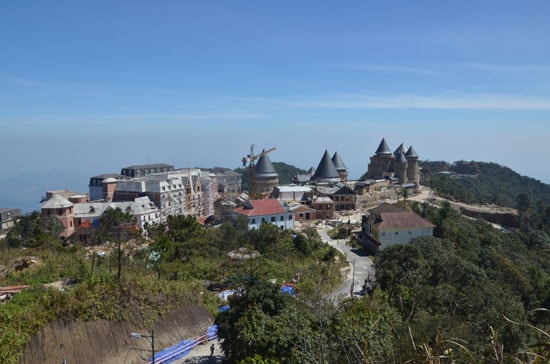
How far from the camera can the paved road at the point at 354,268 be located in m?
25.1

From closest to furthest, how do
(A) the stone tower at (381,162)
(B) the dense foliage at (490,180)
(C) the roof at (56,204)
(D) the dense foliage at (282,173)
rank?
(C) the roof at (56,204), (A) the stone tower at (381,162), (B) the dense foliage at (490,180), (D) the dense foliage at (282,173)

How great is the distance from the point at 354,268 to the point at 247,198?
21920mm

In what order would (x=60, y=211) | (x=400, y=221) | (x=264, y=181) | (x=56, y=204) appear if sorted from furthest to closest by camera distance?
(x=264, y=181) → (x=60, y=211) → (x=56, y=204) → (x=400, y=221)

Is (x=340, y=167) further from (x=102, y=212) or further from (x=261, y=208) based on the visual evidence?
(x=102, y=212)

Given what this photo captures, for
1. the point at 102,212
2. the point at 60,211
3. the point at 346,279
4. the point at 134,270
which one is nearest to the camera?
the point at 134,270

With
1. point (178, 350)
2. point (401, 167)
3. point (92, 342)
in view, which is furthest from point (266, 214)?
point (401, 167)

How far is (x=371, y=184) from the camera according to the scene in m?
56.0

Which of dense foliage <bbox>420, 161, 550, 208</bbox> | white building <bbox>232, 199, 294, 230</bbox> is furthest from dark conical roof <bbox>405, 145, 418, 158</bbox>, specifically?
white building <bbox>232, 199, 294, 230</bbox>

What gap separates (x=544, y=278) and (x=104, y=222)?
3206cm

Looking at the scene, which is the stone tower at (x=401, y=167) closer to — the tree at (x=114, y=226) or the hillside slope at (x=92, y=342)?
the tree at (x=114, y=226)

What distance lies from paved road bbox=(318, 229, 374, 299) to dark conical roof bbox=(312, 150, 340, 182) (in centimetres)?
1703

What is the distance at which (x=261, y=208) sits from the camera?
4134cm

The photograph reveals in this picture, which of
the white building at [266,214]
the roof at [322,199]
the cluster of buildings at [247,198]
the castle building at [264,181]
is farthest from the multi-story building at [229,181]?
the white building at [266,214]

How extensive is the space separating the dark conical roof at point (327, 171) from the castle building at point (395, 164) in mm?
10359
